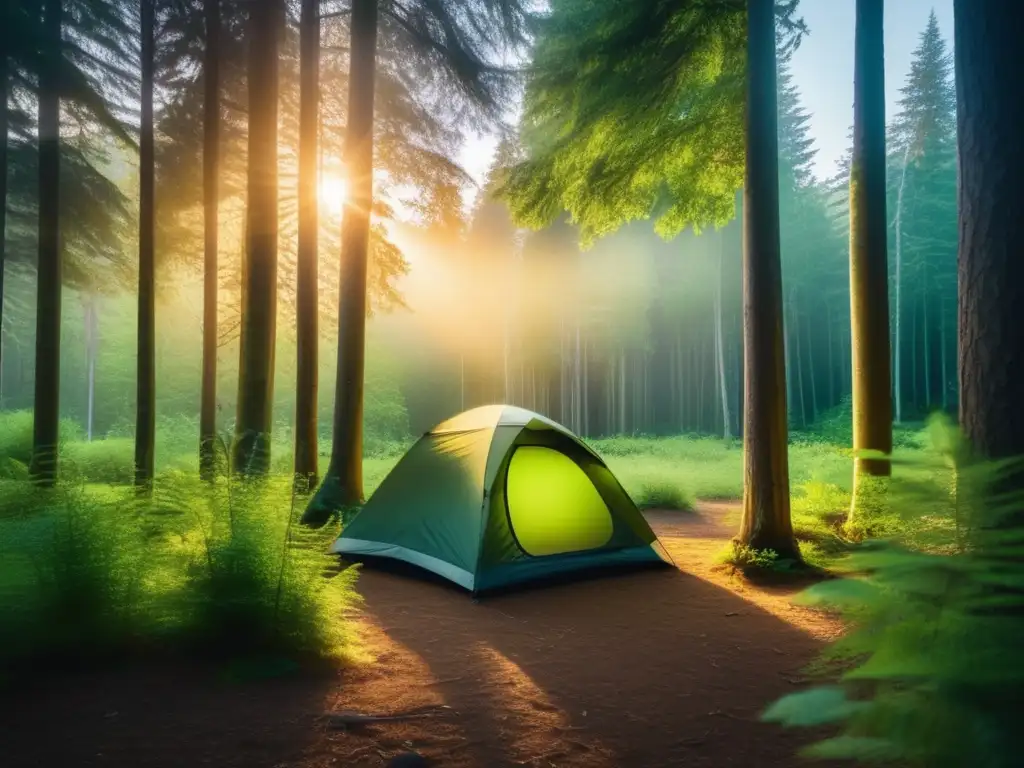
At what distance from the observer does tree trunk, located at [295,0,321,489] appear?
904 centimetres

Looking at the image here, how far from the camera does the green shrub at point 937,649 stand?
122 cm

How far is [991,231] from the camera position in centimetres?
297

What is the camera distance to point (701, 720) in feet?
11.2

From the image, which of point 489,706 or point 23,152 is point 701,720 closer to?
point 489,706

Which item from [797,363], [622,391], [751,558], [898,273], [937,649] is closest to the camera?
[937,649]

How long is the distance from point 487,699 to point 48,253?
1053 cm

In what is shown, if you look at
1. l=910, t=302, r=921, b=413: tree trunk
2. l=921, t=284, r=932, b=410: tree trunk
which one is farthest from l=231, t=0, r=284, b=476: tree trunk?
l=910, t=302, r=921, b=413: tree trunk

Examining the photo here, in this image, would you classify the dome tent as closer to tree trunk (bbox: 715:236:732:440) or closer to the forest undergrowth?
the forest undergrowth

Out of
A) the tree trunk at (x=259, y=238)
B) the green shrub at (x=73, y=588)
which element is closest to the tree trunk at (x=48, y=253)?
the tree trunk at (x=259, y=238)

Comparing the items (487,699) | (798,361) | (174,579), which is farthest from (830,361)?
(174,579)

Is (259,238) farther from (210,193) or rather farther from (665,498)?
(665,498)

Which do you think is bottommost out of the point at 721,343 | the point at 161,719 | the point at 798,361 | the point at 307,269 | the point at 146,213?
the point at 161,719

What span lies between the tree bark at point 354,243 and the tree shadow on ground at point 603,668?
250 centimetres

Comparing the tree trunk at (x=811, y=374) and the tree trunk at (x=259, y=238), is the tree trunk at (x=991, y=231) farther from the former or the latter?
the tree trunk at (x=811, y=374)
